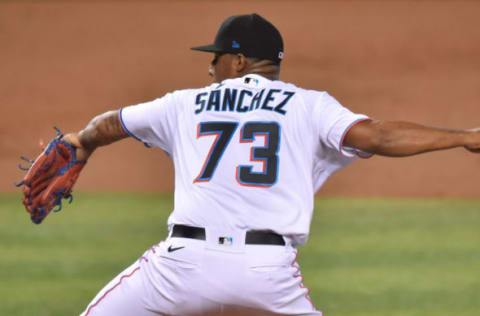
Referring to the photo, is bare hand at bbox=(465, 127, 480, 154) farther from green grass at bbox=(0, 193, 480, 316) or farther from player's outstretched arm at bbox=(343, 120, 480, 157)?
green grass at bbox=(0, 193, 480, 316)

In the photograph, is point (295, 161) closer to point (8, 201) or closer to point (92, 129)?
point (92, 129)

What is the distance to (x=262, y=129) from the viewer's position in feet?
11.1

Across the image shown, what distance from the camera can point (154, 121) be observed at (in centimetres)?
363

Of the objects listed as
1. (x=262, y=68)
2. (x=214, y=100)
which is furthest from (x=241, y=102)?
(x=262, y=68)

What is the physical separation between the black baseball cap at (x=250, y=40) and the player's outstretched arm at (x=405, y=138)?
0.66 m

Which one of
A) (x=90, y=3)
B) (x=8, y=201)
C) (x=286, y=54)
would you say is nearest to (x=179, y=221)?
(x=8, y=201)

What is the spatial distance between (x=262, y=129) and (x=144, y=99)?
46.0 ft

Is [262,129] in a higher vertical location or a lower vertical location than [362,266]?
higher

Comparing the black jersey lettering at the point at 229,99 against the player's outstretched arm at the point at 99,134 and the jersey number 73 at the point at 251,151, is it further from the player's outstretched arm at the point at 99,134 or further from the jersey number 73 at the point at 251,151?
the player's outstretched arm at the point at 99,134

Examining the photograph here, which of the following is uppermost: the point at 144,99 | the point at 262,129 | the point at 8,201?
the point at 262,129

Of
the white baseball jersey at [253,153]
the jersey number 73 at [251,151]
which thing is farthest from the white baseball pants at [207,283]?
the jersey number 73 at [251,151]

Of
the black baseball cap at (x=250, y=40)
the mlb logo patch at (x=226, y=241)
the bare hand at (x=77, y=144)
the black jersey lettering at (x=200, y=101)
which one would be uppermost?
Result: the black baseball cap at (x=250, y=40)

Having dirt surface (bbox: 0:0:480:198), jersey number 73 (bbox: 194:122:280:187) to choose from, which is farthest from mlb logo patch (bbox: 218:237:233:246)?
dirt surface (bbox: 0:0:480:198)

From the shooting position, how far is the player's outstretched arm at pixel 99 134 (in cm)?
378
